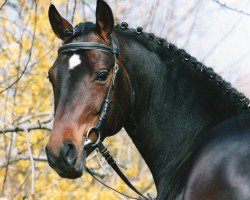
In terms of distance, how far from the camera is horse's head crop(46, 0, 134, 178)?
3215 mm

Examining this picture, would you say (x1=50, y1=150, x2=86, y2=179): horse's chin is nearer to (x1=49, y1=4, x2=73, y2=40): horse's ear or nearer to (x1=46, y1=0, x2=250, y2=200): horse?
(x1=46, y1=0, x2=250, y2=200): horse

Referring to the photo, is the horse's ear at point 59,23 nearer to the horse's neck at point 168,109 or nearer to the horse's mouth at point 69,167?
the horse's neck at point 168,109

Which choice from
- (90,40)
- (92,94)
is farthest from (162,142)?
(90,40)

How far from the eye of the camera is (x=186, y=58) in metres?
3.68

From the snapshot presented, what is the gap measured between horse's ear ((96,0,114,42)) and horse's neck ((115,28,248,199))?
167 millimetres

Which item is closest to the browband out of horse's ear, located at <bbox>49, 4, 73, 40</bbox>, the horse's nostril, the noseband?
the noseband

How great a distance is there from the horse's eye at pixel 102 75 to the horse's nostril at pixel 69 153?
50 cm

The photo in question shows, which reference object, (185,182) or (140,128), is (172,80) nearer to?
(140,128)

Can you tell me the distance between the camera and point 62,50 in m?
3.55

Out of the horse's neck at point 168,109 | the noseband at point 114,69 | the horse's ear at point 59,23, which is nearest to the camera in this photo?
the noseband at point 114,69

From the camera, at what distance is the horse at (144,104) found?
319 centimetres

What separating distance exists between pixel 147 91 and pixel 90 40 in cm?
56

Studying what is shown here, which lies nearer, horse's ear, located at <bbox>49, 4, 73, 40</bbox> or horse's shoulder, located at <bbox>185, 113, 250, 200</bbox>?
horse's shoulder, located at <bbox>185, 113, 250, 200</bbox>

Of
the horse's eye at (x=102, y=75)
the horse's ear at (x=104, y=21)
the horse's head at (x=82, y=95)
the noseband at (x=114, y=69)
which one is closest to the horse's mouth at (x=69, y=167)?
the horse's head at (x=82, y=95)
